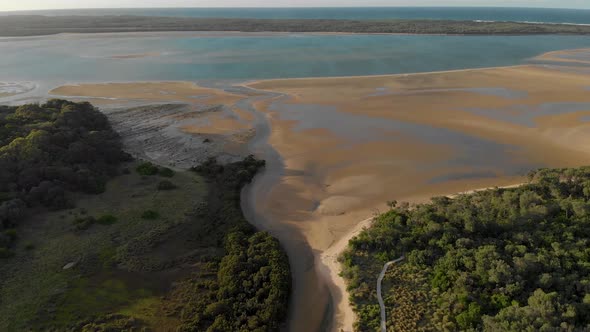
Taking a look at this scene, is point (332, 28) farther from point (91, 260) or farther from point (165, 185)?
point (91, 260)

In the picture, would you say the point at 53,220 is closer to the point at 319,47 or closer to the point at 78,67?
the point at 78,67

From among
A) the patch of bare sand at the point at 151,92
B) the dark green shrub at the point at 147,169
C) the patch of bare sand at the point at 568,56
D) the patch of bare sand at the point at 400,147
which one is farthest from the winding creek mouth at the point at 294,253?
the patch of bare sand at the point at 568,56

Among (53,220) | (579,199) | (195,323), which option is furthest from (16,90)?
(579,199)

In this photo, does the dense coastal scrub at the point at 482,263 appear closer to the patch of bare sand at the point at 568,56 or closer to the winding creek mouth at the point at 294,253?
the winding creek mouth at the point at 294,253

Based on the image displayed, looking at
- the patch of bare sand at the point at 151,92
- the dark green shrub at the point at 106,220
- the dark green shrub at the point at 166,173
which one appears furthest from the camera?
the patch of bare sand at the point at 151,92

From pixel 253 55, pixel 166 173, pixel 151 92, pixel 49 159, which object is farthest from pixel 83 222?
pixel 253 55
